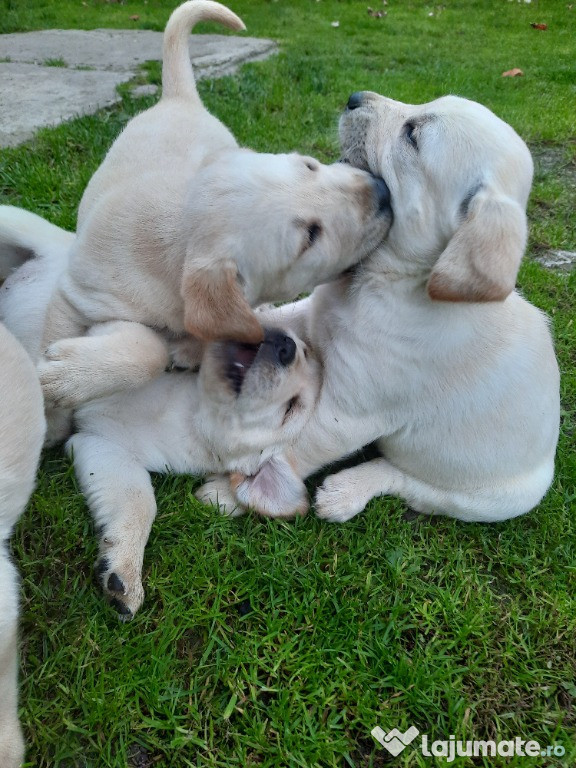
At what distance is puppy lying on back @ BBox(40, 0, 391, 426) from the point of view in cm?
231

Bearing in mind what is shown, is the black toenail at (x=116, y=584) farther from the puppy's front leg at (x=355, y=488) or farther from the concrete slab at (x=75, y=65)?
the concrete slab at (x=75, y=65)

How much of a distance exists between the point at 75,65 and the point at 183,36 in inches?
169

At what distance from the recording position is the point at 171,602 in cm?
213

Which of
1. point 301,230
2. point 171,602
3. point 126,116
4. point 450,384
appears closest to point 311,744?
point 171,602

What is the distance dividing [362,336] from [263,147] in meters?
2.81

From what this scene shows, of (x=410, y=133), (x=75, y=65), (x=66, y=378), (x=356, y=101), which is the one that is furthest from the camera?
(x=75, y=65)

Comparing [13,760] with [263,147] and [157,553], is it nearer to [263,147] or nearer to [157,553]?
[157,553]

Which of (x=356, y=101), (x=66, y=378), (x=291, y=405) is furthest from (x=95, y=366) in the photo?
(x=356, y=101)

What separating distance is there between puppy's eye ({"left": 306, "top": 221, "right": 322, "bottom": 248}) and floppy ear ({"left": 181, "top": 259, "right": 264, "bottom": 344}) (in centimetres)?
35

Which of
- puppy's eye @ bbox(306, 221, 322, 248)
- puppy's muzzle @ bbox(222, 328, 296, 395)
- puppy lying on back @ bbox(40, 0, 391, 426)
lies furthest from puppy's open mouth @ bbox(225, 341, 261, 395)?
puppy's eye @ bbox(306, 221, 322, 248)

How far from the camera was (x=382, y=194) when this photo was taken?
2471mm

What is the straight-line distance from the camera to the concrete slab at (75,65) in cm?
498

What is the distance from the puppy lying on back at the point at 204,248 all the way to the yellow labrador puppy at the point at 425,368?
0.55 feet

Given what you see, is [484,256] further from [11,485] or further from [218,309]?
[11,485]
